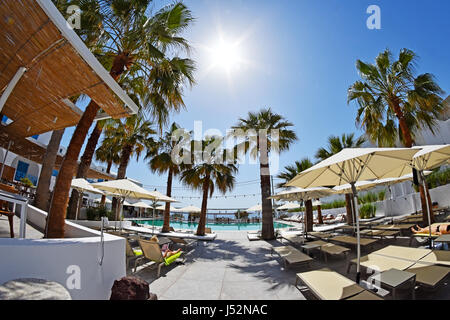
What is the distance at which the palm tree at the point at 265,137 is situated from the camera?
11133 millimetres

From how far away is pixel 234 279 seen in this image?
14.7ft

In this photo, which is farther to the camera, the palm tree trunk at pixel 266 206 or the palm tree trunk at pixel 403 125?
the palm tree trunk at pixel 266 206

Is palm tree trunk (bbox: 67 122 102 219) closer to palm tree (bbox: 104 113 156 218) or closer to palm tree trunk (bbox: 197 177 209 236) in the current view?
palm tree (bbox: 104 113 156 218)

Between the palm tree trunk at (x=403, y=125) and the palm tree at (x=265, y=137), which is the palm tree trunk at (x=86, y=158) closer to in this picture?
the palm tree at (x=265, y=137)

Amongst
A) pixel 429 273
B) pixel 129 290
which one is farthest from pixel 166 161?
pixel 429 273

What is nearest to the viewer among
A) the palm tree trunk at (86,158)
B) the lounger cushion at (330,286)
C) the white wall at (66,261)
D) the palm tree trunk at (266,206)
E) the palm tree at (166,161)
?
the white wall at (66,261)

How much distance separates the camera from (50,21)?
2662mm

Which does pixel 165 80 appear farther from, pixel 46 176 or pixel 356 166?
pixel 46 176

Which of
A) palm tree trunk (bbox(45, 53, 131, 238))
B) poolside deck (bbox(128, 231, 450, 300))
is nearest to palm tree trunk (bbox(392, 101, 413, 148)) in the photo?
poolside deck (bbox(128, 231, 450, 300))

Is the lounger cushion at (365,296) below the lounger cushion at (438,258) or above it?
below

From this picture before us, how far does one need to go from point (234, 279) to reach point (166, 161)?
9.83 metres

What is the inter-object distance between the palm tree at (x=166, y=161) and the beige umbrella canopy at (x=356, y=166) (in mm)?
9679

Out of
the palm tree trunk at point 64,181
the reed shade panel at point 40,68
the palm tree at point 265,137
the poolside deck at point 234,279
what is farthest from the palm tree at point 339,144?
the palm tree trunk at point 64,181
